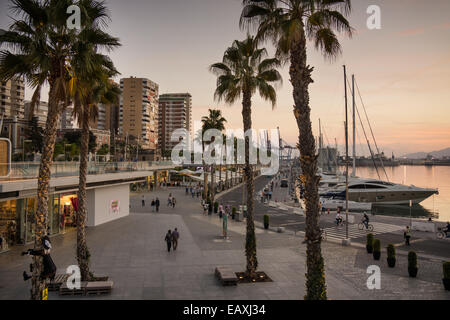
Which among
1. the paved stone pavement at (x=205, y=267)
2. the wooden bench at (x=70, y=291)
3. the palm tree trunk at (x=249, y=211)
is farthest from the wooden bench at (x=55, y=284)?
the palm tree trunk at (x=249, y=211)

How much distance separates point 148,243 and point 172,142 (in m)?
166

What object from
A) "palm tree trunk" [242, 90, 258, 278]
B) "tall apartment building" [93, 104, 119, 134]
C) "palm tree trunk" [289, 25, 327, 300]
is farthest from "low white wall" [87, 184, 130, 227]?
"tall apartment building" [93, 104, 119, 134]

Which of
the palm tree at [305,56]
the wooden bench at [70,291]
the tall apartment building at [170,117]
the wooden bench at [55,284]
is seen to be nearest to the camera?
the palm tree at [305,56]

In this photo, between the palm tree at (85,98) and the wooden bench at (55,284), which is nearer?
the palm tree at (85,98)

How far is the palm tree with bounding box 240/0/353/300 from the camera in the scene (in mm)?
8508

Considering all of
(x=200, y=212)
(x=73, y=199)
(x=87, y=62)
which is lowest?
(x=200, y=212)

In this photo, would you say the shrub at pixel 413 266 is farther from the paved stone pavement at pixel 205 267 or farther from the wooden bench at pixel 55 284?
the wooden bench at pixel 55 284

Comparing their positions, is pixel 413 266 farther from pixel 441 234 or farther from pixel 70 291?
pixel 70 291

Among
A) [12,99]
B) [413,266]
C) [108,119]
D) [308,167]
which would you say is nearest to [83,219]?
[308,167]

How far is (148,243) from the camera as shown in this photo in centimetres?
2048

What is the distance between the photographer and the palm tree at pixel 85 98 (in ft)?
32.5

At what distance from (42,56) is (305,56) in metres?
7.54
